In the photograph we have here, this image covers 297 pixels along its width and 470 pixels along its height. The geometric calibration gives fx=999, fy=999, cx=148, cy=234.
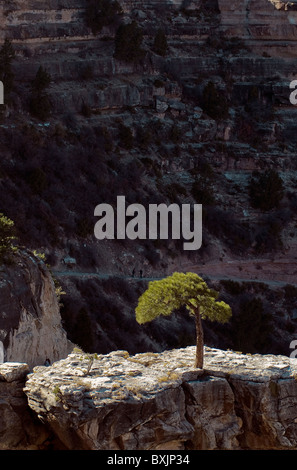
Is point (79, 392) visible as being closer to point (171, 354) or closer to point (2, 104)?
point (171, 354)

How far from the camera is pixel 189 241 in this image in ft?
218

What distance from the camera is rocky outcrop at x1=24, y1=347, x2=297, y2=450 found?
86.5 feet

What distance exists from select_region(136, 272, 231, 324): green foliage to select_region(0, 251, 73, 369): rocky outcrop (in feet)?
13.5

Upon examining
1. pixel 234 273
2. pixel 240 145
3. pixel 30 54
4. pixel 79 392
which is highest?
pixel 30 54

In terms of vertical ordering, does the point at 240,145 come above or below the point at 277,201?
above

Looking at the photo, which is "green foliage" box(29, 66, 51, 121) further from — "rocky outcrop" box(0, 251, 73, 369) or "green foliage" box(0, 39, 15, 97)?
"rocky outcrop" box(0, 251, 73, 369)

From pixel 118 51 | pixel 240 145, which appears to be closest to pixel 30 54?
pixel 118 51

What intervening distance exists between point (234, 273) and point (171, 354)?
115 ft

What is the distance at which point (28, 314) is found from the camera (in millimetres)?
33406

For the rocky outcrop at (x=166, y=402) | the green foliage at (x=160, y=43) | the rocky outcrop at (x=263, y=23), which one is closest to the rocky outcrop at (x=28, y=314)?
the rocky outcrop at (x=166, y=402)

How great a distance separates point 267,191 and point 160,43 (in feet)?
47.8

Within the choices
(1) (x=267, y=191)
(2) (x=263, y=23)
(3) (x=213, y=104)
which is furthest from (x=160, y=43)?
(1) (x=267, y=191)

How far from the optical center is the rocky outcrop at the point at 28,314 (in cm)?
3216

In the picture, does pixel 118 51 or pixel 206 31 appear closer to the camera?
pixel 118 51
